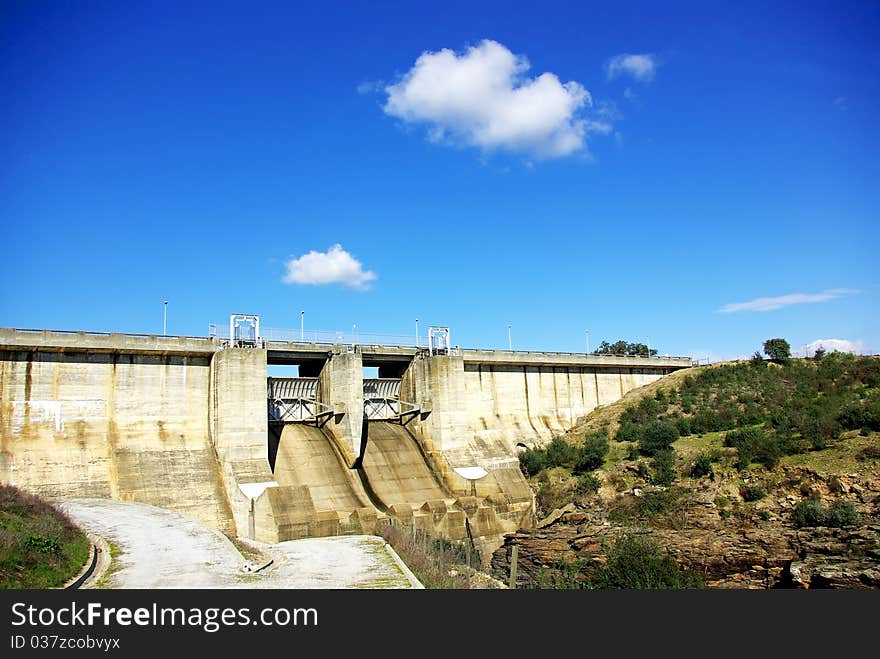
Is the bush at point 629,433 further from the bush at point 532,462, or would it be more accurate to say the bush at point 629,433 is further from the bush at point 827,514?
the bush at point 827,514

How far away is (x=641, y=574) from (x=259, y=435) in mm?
18100

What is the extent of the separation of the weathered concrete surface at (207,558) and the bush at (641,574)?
24.5 ft

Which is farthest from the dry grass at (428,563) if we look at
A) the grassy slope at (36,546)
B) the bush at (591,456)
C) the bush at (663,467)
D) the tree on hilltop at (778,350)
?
the tree on hilltop at (778,350)

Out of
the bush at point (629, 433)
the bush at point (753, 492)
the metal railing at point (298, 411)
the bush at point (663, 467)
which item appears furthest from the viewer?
the bush at point (629, 433)

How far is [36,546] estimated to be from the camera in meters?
15.5

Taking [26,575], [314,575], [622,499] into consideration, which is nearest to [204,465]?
[314,575]

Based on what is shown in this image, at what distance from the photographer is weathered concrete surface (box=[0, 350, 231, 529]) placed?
28.2m

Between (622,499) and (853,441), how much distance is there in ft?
38.0

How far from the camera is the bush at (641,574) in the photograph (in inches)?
837

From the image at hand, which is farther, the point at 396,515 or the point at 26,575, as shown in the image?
the point at 396,515

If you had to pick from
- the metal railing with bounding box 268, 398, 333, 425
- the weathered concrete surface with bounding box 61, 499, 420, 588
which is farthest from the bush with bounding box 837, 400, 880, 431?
the metal railing with bounding box 268, 398, 333, 425

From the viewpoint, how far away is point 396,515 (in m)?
32.4

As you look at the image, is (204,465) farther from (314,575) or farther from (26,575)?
(26,575)

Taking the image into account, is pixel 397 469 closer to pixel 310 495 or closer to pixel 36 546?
pixel 310 495
